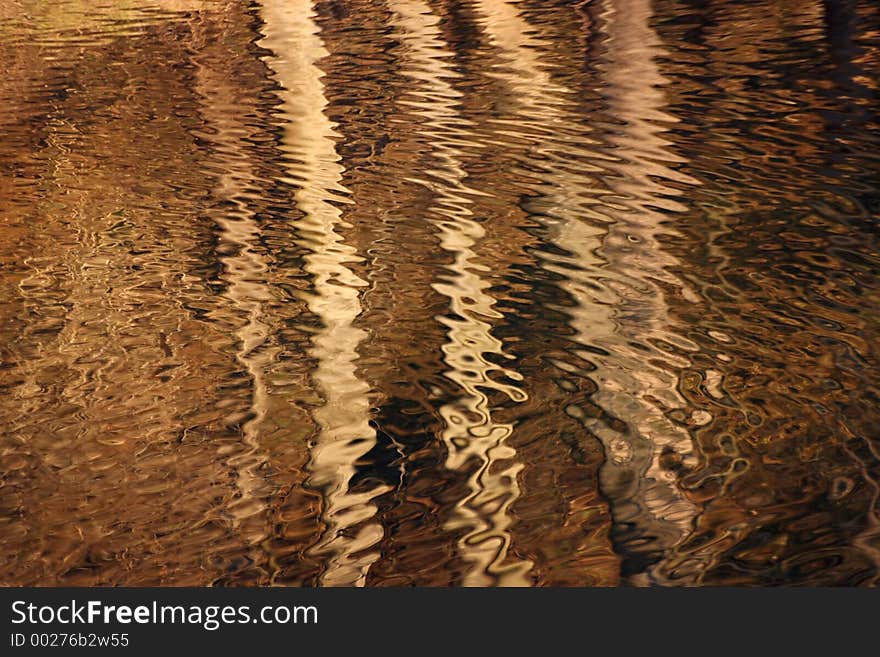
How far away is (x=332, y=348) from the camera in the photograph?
1.92 meters

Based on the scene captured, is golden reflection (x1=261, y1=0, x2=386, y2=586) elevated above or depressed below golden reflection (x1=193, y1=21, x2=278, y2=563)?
below

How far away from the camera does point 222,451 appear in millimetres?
1624

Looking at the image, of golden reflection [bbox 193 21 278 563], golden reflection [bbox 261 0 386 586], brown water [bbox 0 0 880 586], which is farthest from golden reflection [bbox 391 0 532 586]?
golden reflection [bbox 193 21 278 563]

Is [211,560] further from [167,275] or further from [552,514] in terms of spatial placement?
[167,275]

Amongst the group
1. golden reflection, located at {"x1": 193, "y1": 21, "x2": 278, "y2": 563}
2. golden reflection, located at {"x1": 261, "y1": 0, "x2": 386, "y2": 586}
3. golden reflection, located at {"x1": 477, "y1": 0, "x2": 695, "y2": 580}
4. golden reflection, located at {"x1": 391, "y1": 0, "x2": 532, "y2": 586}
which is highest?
golden reflection, located at {"x1": 193, "y1": 21, "x2": 278, "y2": 563}

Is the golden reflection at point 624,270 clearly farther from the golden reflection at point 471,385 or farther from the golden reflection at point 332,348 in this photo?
the golden reflection at point 332,348

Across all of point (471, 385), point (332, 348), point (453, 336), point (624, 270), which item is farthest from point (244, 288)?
point (624, 270)

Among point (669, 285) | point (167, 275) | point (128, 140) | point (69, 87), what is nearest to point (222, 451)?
point (167, 275)

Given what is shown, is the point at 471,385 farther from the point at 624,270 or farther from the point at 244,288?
the point at 244,288

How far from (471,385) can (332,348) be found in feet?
0.95

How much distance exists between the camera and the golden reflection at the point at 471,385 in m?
1.39

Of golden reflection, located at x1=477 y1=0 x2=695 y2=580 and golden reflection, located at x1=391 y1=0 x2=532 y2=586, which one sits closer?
golden reflection, located at x1=391 y1=0 x2=532 y2=586

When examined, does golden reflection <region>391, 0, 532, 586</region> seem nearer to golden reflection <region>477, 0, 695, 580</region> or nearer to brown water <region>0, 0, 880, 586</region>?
brown water <region>0, 0, 880, 586</region>

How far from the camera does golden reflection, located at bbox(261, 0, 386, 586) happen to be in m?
1.43
